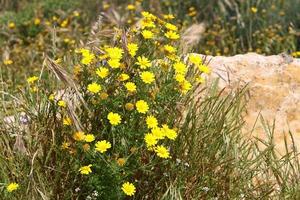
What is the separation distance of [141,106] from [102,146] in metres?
0.24

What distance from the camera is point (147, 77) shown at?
2852mm

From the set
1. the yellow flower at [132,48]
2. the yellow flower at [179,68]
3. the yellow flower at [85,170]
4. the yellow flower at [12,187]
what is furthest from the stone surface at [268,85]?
the yellow flower at [12,187]

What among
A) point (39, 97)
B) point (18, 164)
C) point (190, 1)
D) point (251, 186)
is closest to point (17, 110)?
point (39, 97)

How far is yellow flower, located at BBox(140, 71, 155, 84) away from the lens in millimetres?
2840

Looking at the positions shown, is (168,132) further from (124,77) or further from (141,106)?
(124,77)

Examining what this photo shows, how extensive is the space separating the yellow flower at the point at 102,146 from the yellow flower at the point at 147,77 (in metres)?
0.32

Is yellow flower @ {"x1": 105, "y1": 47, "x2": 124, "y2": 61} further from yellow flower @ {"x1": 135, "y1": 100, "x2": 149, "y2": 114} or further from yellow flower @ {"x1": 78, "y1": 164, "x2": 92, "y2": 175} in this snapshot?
yellow flower @ {"x1": 78, "y1": 164, "x2": 92, "y2": 175}

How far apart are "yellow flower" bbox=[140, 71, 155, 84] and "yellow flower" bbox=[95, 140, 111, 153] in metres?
0.32

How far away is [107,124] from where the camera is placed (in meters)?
2.91

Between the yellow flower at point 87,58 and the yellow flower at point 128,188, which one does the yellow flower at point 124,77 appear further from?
the yellow flower at point 128,188

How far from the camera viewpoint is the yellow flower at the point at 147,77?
9.32ft

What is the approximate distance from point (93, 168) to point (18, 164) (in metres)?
0.39

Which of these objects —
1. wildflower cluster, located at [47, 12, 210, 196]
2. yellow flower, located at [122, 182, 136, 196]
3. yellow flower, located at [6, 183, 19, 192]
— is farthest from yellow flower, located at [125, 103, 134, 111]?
yellow flower, located at [6, 183, 19, 192]

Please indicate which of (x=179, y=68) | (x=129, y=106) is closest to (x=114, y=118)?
(x=129, y=106)
